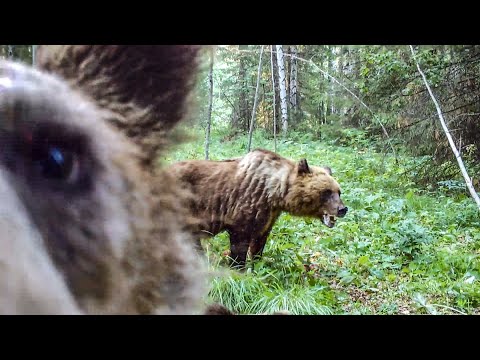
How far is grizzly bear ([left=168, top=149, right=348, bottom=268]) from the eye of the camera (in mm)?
2076

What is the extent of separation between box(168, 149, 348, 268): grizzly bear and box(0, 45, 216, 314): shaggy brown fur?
0.84 meters

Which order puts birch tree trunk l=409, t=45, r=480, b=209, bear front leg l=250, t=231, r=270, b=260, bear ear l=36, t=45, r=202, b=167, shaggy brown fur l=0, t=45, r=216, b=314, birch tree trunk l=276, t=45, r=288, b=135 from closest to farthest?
shaggy brown fur l=0, t=45, r=216, b=314
bear ear l=36, t=45, r=202, b=167
birch tree trunk l=276, t=45, r=288, b=135
bear front leg l=250, t=231, r=270, b=260
birch tree trunk l=409, t=45, r=480, b=209

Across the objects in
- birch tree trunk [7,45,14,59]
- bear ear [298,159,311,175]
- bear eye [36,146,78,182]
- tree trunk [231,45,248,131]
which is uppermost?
birch tree trunk [7,45,14,59]

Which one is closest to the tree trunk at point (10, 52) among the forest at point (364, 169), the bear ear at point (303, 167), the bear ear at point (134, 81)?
the bear ear at point (134, 81)

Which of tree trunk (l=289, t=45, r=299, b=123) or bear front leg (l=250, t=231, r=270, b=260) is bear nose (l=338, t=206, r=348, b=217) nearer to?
bear front leg (l=250, t=231, r=270, b=260)

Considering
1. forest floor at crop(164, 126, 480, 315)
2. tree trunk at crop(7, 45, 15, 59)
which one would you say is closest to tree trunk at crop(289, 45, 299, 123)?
forest floor at crop(164, 126, 480, 315)

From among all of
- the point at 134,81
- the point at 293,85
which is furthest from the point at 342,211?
the point at 134,81

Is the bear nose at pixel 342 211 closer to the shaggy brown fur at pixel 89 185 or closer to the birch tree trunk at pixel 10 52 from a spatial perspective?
the shaggy brown fur at pixel 89 185

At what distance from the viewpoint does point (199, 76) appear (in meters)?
1.36

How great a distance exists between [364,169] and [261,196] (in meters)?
0.54

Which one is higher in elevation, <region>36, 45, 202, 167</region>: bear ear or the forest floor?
<region>36, 45, 202, 167</region>: bear ear

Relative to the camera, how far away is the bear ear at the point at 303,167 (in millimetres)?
2080
